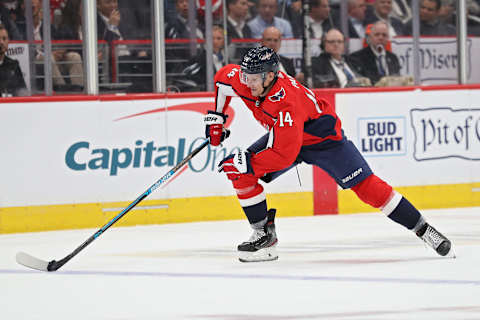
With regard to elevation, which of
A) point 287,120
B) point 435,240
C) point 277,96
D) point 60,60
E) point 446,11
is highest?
point 446,11

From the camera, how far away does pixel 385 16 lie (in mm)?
7988

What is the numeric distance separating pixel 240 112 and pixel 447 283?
2.96 metres

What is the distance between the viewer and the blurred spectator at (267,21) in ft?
24.7

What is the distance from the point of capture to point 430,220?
642cm

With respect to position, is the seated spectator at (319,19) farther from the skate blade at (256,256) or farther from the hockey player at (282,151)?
the skate blade at (256,256)

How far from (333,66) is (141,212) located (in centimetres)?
207

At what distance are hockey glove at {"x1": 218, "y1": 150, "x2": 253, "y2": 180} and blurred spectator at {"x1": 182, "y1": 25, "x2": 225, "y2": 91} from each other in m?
2.44

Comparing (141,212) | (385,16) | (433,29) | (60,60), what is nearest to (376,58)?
(385,16)

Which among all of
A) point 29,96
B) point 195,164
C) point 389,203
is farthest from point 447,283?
point 29,96

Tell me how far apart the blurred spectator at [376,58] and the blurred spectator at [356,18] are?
3.8 inches

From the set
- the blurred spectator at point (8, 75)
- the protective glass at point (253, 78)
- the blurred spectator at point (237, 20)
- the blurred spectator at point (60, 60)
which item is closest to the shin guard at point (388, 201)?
the protective glass at point (253, 78)

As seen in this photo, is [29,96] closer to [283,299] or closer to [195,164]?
[195,164]

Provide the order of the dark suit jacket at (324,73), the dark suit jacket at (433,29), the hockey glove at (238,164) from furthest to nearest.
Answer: the dark suit jacket at (433,29)
the dark suit jacket at (324,73)
the hockey glove at (238,164)

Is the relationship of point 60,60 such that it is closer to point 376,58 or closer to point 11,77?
point 11,77
